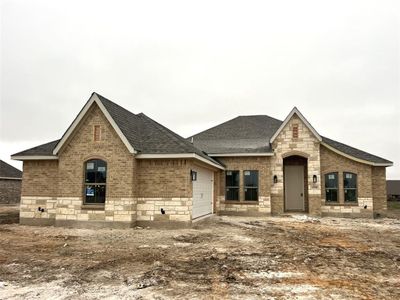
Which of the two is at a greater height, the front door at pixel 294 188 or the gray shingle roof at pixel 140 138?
the gray shingle roof at pixel 140 138

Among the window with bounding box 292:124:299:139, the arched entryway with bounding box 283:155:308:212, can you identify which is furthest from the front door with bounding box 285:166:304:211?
the window with bounding box 292:124:299:139

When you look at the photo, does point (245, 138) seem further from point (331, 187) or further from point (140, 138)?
point (140, 138)

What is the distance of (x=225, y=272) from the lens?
6824 millimetres

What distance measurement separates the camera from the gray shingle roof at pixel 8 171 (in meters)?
31.1

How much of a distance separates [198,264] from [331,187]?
13.7m

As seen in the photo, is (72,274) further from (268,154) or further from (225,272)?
(268,154)

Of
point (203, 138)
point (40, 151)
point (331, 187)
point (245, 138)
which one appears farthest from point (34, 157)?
point (331, 187)

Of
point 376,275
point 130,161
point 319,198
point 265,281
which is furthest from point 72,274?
point 319,198

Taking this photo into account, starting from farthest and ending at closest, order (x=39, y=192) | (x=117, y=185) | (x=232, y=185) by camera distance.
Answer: (x=232, y=185) → (x=39, y=192) → (x=117, y=185)

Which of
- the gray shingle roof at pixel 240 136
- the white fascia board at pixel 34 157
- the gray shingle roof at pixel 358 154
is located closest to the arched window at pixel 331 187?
the gray shingle roof at pixel 358 154

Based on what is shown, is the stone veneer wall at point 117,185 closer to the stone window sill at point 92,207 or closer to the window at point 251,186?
the stone window sill at point 92,207

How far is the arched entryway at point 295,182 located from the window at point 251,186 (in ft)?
9.18

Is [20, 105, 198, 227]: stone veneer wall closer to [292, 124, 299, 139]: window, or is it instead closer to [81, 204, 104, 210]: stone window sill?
[81, 204, 104, 210]: stone window sill

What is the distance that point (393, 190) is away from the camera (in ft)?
148
